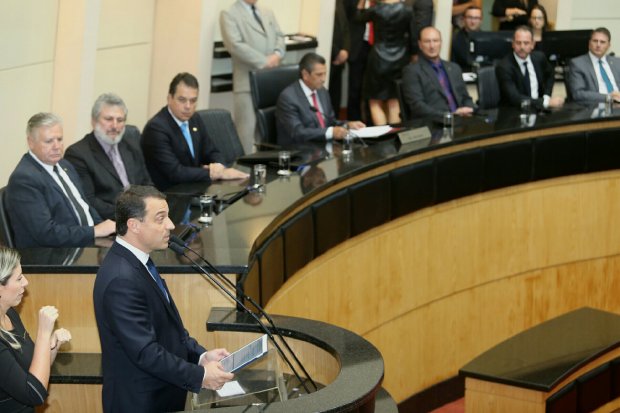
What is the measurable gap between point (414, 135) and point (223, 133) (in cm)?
100

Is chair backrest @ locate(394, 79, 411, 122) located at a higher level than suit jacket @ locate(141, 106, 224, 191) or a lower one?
higher

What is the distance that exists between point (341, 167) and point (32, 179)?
161 centimetres

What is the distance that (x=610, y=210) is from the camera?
264 inches

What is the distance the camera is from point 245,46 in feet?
23.8

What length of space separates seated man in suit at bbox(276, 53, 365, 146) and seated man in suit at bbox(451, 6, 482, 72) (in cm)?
349

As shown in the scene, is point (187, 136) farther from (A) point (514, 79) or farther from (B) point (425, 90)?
(A) point (514, 79)

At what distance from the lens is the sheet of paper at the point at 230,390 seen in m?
3.18

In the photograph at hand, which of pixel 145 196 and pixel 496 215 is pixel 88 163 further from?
pixel 496 215

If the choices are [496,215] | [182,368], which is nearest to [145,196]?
[182,368]

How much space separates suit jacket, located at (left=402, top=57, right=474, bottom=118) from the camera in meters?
6.92

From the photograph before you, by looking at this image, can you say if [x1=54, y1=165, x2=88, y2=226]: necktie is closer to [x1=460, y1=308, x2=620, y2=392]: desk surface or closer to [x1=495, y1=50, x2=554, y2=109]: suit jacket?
[x1=460, y1=308, x2=620, y2=392]: desk surface

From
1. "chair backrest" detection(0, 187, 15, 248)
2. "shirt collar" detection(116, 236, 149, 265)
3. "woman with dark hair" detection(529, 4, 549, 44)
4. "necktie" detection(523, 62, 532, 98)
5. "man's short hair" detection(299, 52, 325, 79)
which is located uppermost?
"woman with dark hair" detection(529, 4, 549, 44)

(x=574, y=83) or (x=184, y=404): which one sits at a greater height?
(x=574, y=83)

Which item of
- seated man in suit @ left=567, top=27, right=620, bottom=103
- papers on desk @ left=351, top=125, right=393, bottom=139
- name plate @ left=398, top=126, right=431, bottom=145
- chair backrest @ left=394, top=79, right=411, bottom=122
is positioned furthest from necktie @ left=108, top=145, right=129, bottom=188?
seated man in suit @ left=567, top=27, right=620, bottom=103
